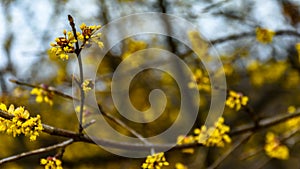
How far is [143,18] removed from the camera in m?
3.72

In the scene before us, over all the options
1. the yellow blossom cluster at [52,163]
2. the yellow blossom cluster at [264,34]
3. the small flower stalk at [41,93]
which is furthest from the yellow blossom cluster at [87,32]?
the yellow blossom cluster at [264,34]

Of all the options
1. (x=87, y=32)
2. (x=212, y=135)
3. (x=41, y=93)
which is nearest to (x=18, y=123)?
(x=87, y=32)

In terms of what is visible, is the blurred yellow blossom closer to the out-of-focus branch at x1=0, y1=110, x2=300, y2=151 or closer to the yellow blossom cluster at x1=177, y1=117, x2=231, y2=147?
the out-of-focus branch at x1=0, y1=110, x2=300, y2=151

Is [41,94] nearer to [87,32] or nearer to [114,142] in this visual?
[114,142]

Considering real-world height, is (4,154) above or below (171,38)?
below

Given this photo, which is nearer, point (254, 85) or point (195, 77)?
point (195, 77)

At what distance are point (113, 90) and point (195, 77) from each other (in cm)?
87

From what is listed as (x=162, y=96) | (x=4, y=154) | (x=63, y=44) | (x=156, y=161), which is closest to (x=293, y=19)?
(x=162, y=96)

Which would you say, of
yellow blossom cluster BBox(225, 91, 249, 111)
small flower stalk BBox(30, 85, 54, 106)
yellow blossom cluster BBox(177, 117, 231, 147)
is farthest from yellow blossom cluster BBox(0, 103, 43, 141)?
yellow blossom cluster BBox(225, 91, 249, 111)

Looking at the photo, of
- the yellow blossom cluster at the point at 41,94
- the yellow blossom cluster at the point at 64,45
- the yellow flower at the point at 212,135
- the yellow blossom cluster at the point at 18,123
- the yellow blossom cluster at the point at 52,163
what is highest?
the yellow blossom cluster at the point at 64,45

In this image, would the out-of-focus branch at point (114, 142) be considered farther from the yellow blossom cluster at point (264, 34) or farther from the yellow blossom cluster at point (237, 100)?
the yellow blossom cluster at point (264, 34)

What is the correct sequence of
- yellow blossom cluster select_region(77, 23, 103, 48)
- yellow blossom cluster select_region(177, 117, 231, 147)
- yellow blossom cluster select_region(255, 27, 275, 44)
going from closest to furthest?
yellow blossom cluster select_region(77, 23, 103, 48) → yellow blossom cluster select_region(177, 117, 231, 147) → yellow blossom cluster select_region(255, 27, 275, 44)

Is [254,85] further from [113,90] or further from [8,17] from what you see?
[8,17]

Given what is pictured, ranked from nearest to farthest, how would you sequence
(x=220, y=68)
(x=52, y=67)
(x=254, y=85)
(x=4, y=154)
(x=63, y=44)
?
(x=63, y=44), (x=220, y=68), (x=52, y=67), (x=4, y=154), (x=254, y=85)
